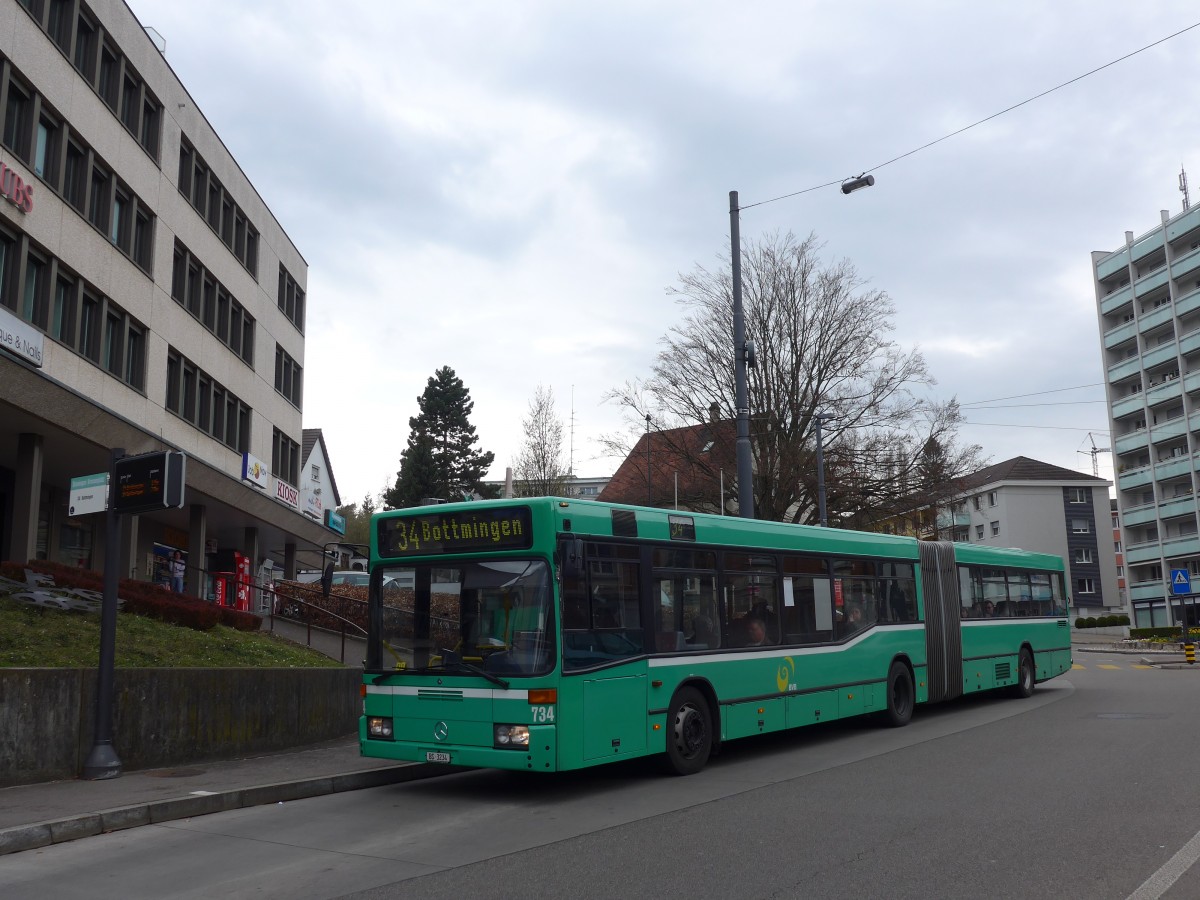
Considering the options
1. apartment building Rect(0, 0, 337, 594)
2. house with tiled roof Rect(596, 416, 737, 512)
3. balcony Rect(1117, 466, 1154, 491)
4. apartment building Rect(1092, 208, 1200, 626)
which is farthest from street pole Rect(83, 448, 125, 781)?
balcony Rect(1117, 466, 1154, 491)

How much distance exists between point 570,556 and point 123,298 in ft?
51.6

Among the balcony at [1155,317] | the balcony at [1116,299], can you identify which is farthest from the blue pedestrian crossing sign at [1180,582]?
the balcony at [1116,299]

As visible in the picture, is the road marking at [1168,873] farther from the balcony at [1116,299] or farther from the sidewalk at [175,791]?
the balcony at [1116,299]

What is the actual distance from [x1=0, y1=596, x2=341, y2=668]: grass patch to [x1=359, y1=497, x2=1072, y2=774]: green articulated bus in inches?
147

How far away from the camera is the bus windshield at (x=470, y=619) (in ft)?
33.1

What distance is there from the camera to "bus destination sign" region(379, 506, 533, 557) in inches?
409

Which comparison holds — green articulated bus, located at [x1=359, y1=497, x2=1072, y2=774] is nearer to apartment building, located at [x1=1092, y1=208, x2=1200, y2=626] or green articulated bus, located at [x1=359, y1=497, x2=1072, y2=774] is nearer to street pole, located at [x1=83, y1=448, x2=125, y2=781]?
street pole, located at [x1=83, y1=448, x2=125, y2=781]

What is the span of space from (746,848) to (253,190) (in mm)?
28551

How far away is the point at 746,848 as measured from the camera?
25.2ft

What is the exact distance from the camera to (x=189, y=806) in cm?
934

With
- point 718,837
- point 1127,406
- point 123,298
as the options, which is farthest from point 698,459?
point 1127,406

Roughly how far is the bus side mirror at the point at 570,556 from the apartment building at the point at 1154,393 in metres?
70.7

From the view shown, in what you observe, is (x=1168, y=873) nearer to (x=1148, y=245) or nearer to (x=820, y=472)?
(x=820, y=472)

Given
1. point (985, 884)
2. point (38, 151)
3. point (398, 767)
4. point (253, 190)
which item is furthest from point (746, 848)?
point (253, 190)
